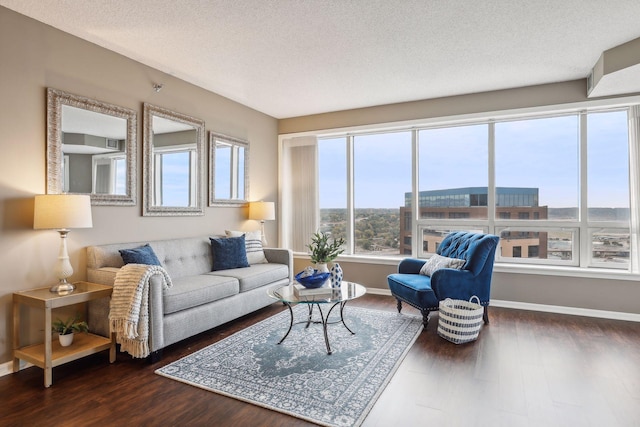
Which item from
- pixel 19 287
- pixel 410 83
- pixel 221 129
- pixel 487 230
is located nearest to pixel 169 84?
pixel 221 129

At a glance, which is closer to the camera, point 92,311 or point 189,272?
point 92,311

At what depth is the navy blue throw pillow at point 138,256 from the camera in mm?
3096

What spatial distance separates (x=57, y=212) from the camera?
8.64ft

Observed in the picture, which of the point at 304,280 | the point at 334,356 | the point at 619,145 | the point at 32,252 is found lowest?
the point at 334,356

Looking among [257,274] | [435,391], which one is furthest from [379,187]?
[435,391]

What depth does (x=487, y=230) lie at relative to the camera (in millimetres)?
4629

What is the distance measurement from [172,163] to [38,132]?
4.31ft

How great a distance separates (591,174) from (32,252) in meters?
5.63

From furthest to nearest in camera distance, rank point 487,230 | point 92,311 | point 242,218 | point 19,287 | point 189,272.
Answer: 1. point 242,218
2. point 487,230
3. point 189,272
4. point 92,311
5. point 19,287

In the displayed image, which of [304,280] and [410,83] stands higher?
[410,83]

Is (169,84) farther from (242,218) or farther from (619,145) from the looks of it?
(619,145)

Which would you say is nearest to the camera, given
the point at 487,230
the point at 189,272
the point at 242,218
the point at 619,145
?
the point at 189,272

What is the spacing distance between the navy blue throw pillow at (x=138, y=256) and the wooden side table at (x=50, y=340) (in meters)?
0.30

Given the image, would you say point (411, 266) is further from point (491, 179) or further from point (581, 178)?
point (581, 178)
